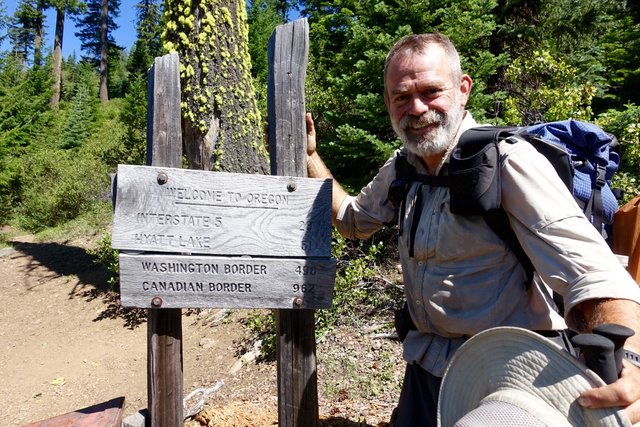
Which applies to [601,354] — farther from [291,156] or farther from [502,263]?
[291,156]

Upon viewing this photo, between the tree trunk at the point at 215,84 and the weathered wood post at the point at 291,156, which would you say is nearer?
the weathered wood post at the point at 291,156

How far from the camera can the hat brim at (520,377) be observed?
1.47 m

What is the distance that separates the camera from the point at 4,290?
954cm

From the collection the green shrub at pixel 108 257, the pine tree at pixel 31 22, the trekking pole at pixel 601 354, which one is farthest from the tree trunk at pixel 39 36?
the trekking pole at pixel 601 354

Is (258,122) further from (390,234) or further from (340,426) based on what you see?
(340,426)

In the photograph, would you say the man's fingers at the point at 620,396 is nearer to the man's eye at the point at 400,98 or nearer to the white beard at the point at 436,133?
the white beard at the point at 436,133

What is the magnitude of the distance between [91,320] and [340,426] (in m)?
5.53

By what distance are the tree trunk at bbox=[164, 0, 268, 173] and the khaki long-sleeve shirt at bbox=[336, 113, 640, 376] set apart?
12.0 ft

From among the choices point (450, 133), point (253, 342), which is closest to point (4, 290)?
point (253, 342)

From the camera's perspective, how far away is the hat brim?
1468 mm

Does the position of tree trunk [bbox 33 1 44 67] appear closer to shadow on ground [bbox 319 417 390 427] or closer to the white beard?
shadow on ground [bbox 319 417 390 427]

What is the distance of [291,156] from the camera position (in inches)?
105

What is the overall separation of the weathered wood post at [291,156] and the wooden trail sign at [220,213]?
185 mm

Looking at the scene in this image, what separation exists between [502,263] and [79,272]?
9.40m
